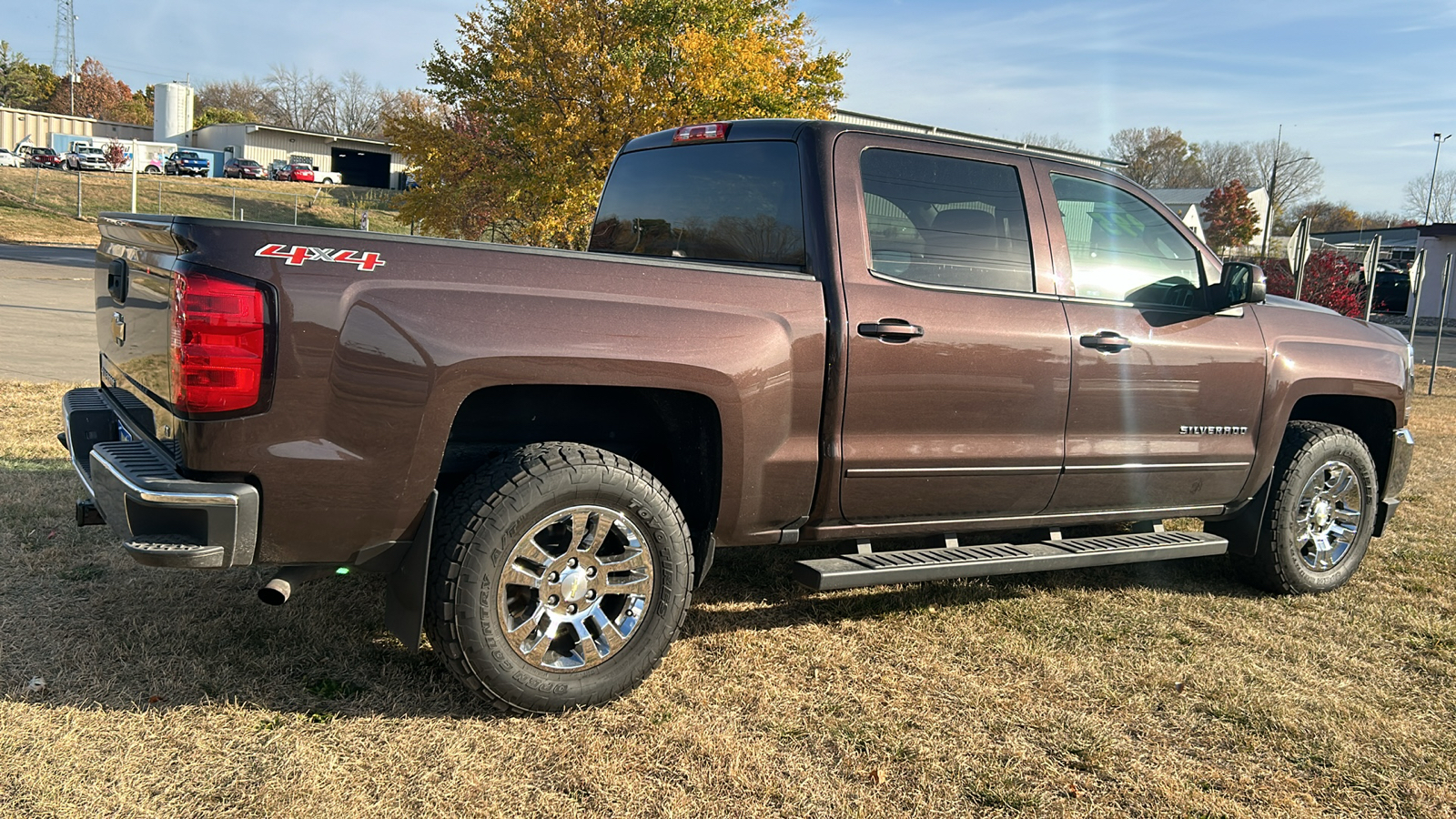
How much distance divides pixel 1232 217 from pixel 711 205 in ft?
220

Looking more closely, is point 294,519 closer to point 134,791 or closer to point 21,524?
point 134,791

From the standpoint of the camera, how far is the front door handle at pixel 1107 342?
4168 mm

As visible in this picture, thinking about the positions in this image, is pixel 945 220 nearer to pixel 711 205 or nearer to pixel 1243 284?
pixel 711 205

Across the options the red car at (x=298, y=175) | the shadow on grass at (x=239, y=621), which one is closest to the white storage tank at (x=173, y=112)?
the red car at (x=298, y=175)

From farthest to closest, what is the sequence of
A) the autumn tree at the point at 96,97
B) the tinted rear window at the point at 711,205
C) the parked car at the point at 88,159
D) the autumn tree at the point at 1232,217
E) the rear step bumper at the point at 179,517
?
the autumn tree at the point at 96,97 < the autumn tree at the point at 1232,217 < the parked car at the point at 88,159 < the tinted rear window at the point at 711,205 < the rear step bumper at the point at 179,517

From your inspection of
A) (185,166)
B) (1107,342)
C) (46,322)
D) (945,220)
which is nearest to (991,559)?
(1107,342)

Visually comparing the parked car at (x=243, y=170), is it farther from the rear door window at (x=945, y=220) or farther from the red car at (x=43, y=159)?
the rear door window at (x=945, y=220)

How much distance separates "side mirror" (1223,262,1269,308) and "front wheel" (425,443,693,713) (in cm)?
263

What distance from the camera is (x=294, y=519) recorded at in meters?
2.95

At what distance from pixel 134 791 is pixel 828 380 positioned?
7.76ft

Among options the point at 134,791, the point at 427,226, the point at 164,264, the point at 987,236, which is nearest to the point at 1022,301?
the point at 987,236

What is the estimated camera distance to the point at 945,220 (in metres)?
4.06

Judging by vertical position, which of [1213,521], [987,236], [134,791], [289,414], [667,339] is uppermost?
[987,236]

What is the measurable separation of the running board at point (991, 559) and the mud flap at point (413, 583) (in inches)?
→ 51.8
